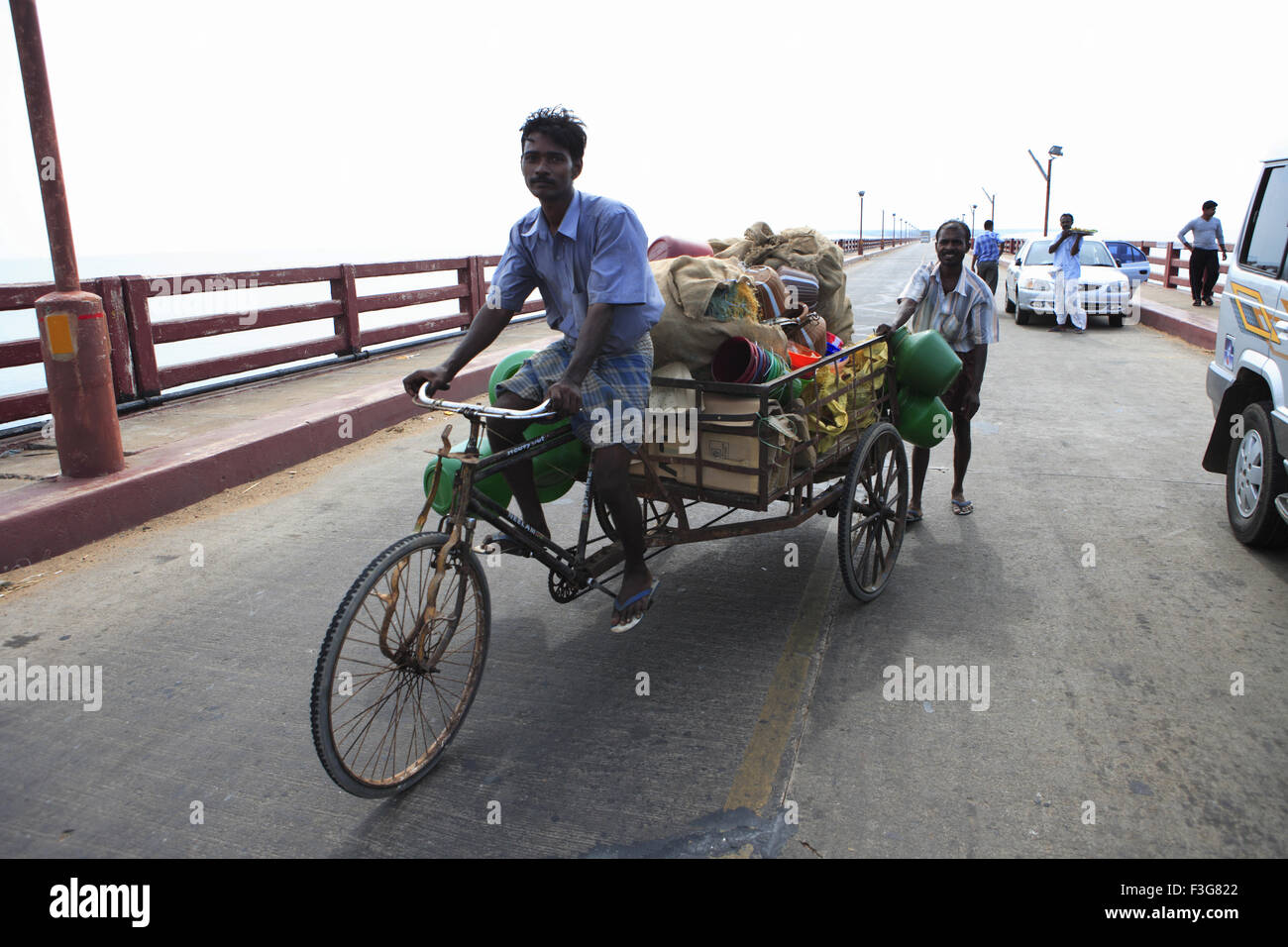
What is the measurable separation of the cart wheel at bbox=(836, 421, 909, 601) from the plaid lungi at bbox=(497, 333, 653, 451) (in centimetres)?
112

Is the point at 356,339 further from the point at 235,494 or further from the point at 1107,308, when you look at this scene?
the point at 1107,308

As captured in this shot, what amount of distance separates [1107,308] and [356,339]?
41.0 ft

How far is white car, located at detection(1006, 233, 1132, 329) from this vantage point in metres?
15.9

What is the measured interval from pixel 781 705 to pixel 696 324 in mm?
1568

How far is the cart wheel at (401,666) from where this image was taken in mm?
2670

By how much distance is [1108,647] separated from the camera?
12.6 feet

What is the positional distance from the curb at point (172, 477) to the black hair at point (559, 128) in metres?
3.85

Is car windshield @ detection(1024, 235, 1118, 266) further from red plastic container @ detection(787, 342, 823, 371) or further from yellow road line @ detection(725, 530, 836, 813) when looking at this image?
yellow road line @ detection(725, 530, 836, 813)

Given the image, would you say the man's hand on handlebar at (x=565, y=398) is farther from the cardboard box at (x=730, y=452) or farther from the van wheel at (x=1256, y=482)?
the van wheel at (x=1256, y=482)

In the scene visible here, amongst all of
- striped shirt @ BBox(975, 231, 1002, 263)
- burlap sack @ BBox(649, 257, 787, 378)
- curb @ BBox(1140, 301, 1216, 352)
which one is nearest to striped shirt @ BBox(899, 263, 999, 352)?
burlap sack @ BBox(649, 257, 787, 378)

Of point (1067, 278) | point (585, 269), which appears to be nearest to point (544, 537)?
point (585, 269)

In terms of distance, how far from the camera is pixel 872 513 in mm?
4438

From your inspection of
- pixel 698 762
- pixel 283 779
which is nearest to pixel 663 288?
pixel 698 762

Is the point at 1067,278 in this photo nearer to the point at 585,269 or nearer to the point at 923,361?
the point at 923,361
